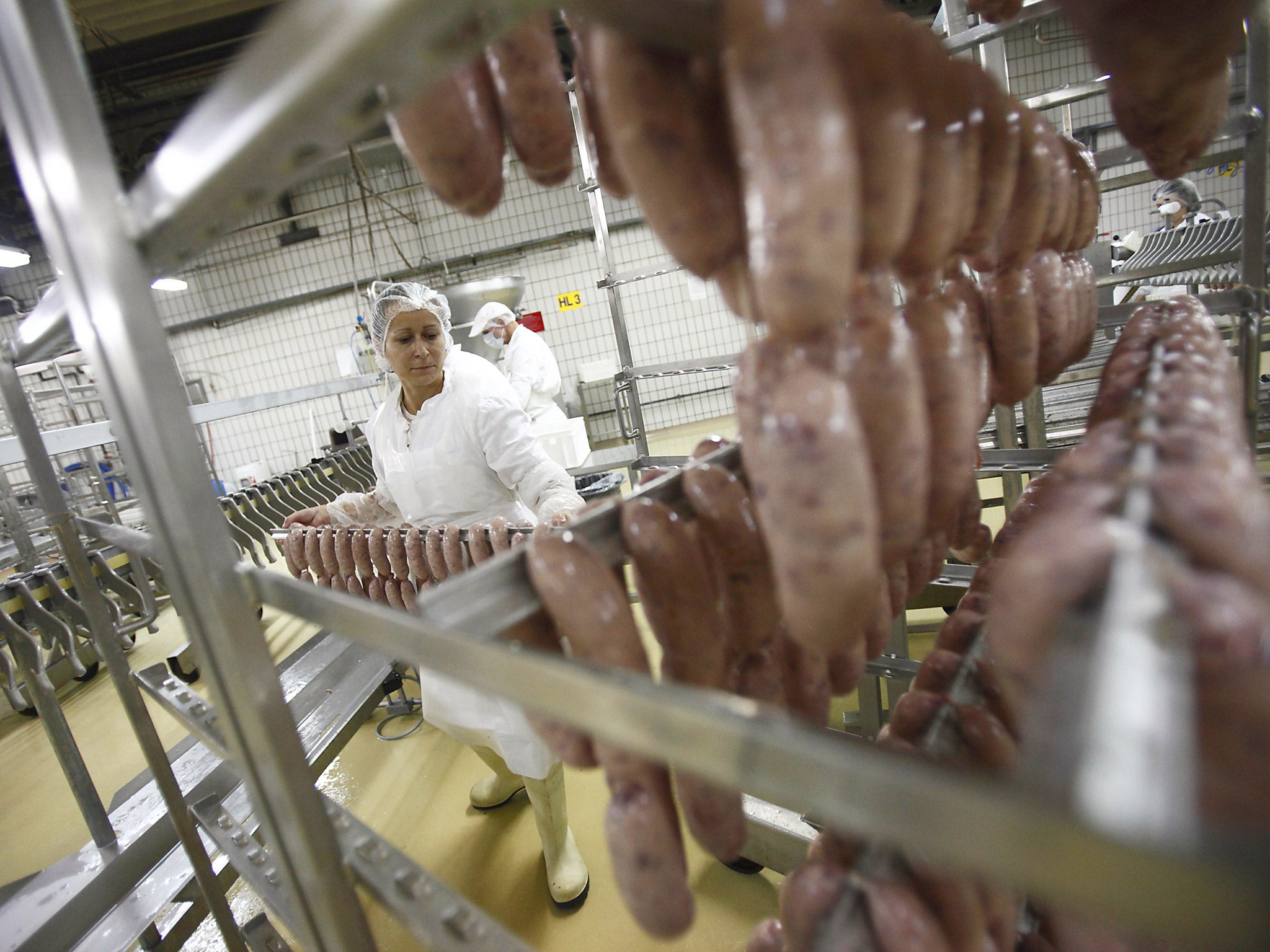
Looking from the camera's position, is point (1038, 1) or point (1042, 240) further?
point (1038, 1)

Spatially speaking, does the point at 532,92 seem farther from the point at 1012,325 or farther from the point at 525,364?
the point at 525,364

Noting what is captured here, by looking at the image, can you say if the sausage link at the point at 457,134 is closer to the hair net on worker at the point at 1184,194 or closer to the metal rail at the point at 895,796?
the metal rail at the point at 895,796

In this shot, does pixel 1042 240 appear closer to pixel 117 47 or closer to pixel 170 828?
pixel 170 828

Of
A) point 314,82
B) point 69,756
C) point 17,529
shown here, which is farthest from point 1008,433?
point 17,529

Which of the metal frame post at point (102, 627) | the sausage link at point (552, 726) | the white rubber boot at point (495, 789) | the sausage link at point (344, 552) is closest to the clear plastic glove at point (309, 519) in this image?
the sausage link at point (344, 552)

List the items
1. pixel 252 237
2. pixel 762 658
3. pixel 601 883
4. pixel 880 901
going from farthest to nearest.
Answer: pixel 252 237 → pixel 601 883 → pixel 762 658 → pixel 880 901

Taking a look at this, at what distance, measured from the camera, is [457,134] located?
1.87 ft

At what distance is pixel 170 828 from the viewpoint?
1736 millimetres

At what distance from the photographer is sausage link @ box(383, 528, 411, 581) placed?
5.58ft

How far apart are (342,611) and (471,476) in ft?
4.83

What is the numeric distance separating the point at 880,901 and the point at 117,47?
7933 mm

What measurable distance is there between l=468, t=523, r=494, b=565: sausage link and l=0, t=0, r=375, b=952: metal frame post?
2.30 feet

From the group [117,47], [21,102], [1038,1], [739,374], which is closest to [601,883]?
[739,374]

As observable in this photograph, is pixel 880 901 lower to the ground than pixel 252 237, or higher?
lower
